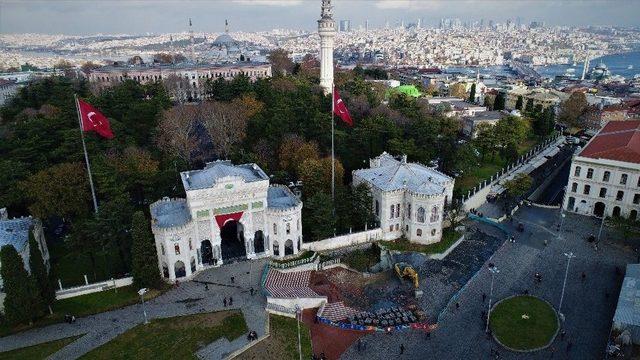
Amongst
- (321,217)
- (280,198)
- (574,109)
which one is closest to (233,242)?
(280,198)

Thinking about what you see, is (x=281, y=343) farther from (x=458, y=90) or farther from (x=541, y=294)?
(x=458, y=90)

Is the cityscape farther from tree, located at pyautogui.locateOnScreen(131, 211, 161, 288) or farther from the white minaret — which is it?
the white minaret

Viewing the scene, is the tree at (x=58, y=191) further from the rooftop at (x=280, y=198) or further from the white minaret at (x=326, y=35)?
the white minaret at (x=326, y=35)

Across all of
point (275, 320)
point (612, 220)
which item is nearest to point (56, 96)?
point (275, 320)

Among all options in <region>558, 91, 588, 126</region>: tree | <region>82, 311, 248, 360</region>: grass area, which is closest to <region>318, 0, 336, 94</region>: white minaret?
<region>558, 91, 588, 126</region>: tree

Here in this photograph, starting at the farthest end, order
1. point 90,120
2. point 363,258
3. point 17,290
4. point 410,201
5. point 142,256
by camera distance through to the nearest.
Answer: point 410,201
point 363,258
point 90,120
point 142,256
point 17,290

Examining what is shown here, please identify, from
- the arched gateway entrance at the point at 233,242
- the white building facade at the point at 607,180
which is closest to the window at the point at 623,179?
the white building facade at the point at 607,180

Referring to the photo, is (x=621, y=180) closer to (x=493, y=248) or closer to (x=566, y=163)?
(x=493, y=248)
